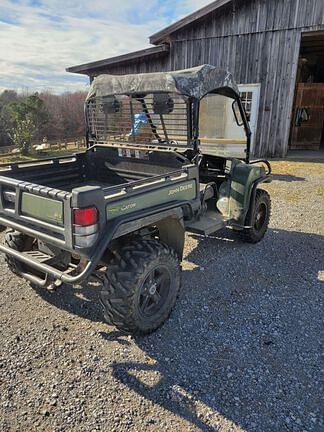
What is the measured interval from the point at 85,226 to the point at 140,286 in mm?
713

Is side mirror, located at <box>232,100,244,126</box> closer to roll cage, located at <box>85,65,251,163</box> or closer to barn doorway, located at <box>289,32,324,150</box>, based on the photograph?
roll cage, located at <box>85,65,251,163</box>

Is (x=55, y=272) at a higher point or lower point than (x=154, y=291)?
higher

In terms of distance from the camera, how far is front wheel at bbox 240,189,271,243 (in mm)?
4698

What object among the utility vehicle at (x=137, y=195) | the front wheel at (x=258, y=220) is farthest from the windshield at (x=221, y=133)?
the front wheel at (x=258, y=220)

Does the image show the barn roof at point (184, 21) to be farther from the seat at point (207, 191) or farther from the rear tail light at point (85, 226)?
the rear tail light at point (85, 226)

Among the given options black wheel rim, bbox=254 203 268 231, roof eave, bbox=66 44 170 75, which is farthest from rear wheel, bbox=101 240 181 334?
roof eave, bbox=66 44 170 75

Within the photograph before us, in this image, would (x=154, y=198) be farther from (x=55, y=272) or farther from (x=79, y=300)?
(x=79, y=300)

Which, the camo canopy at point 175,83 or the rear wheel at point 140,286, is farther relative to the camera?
the camo canopy at point 175,83

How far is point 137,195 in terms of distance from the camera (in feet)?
8.98

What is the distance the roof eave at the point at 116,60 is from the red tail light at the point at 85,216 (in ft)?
37.1

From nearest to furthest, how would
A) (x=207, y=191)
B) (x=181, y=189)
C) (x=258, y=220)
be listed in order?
(x=181, y=189), (x=207, y=191), (x=258, y=220)

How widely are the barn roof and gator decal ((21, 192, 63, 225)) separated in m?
10.7

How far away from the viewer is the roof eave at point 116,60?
40.1ft

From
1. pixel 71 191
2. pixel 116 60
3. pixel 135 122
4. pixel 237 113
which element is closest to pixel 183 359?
pixel 71 191
